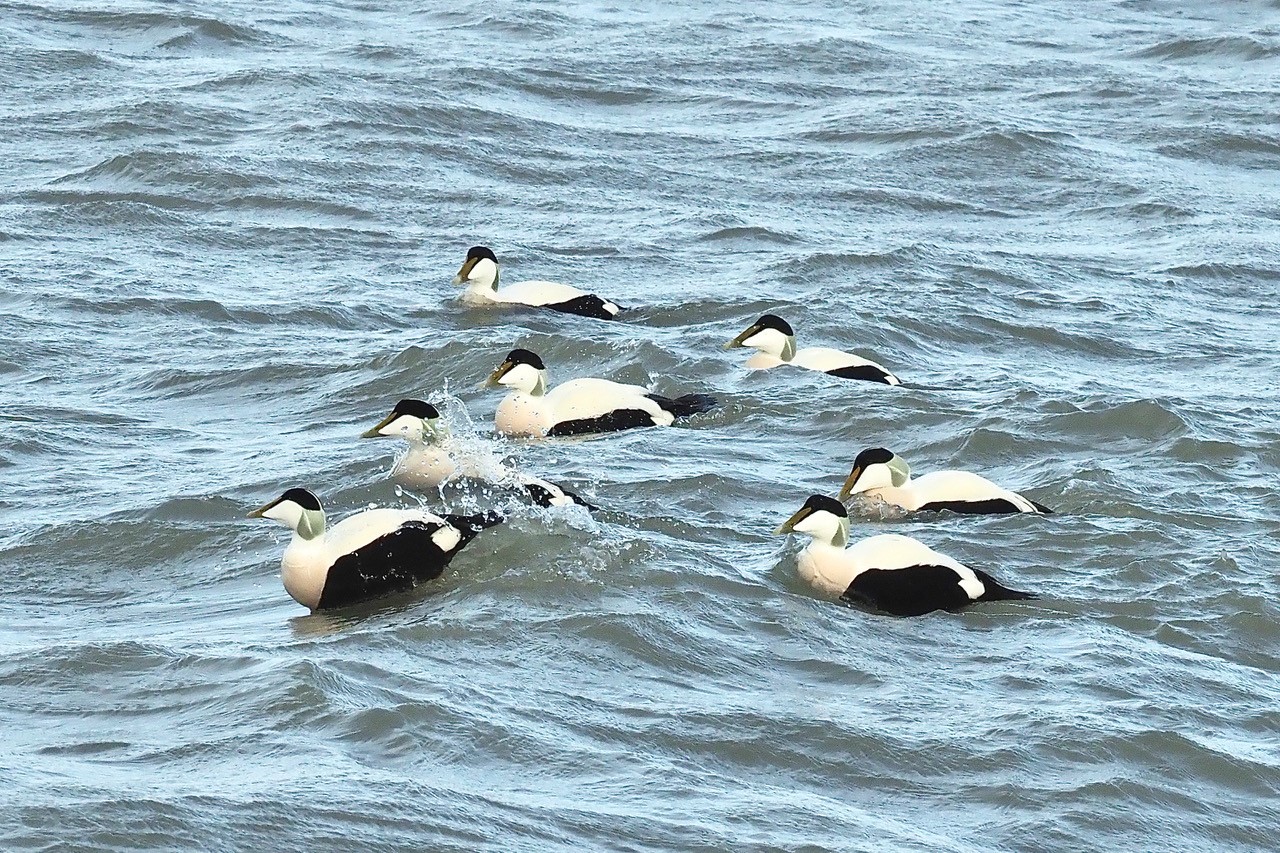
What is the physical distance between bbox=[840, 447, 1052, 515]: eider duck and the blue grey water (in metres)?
0.11

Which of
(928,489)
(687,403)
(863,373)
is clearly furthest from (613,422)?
(928,489)

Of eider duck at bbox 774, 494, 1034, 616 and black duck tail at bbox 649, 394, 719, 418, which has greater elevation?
eider duck at bbox 774, 494, 1034, 616

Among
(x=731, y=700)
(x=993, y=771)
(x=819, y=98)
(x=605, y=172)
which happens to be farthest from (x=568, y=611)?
(x=819, y=98)

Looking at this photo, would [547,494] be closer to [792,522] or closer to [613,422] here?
[792,522]

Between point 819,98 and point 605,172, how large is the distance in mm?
2995

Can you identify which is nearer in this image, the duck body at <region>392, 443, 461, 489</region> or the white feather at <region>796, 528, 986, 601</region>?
the white feather at <region>796, 528, 986, 601</region>

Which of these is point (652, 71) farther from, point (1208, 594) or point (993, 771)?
point (993, 771)

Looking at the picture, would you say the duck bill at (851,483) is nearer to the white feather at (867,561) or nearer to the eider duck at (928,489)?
the eider duck at (928,489)

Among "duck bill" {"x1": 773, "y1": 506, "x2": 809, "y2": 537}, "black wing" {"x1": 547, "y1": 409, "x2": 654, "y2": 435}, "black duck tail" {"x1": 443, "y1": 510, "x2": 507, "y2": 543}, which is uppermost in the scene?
"duck bill" {"x1": 773, "y1": 506, "x2": 809, "y2": 537}

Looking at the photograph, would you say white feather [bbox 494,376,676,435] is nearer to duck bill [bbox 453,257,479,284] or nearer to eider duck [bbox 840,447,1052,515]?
eider duck [bbox 840,447,1052,515]

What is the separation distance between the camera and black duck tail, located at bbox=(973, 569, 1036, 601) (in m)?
7.32

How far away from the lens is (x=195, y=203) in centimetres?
1352

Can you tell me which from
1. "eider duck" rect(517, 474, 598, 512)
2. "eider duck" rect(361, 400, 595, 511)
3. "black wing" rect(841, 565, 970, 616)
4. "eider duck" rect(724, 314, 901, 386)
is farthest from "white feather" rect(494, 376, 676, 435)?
"black wing" rect(841, 565, 970, 616)

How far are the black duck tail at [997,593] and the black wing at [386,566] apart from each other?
1870 mm
